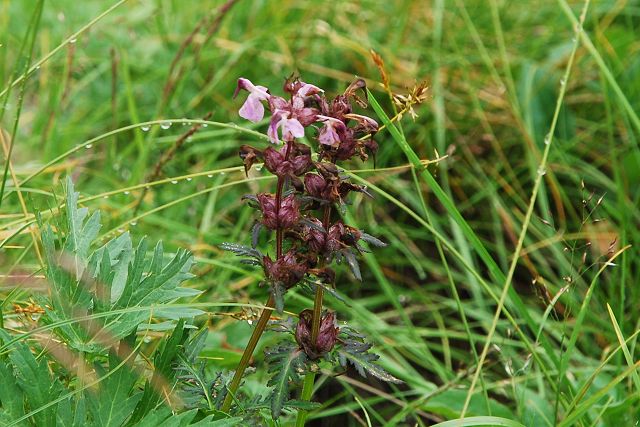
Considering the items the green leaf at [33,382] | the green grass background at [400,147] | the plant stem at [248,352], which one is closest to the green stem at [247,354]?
the plant stem at [248,352]

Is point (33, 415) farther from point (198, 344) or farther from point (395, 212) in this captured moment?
point (395, 212)

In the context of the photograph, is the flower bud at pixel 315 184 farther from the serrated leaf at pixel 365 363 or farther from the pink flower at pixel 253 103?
the serrated leaf at pixel 365 363

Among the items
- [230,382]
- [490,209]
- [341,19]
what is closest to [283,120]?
[230,382]

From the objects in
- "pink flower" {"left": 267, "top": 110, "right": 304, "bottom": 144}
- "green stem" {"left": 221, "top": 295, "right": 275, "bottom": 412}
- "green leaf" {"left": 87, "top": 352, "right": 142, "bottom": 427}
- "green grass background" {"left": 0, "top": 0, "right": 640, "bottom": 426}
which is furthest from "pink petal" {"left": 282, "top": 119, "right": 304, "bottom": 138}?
"green grass background" {"left": 0, "top": 0, "right": 640, "bottom": 426}

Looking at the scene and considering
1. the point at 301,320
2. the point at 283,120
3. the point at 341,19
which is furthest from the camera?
the point at 341,19

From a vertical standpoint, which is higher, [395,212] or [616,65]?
[616,65]
